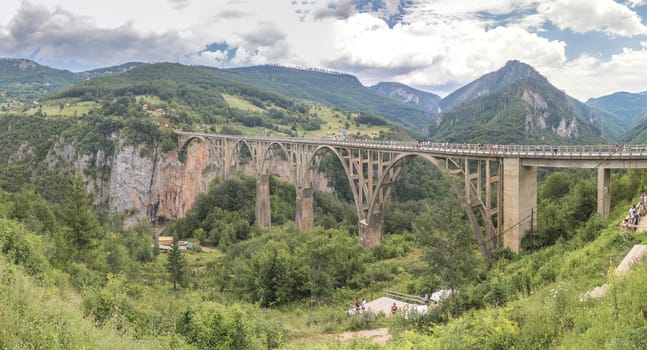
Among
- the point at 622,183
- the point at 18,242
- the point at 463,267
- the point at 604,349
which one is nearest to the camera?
the point at 604,349

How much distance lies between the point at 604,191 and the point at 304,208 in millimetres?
37271

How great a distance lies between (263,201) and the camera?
66438 mm

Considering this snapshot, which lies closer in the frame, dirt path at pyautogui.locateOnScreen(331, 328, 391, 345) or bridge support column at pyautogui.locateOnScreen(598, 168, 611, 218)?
dirt path at pyautogui.locateOnScreen(331, 328, 391, 345)

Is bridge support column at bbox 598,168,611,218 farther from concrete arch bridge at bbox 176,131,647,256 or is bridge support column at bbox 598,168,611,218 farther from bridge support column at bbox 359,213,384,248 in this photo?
bridge support column at bbox 359,213,384,248

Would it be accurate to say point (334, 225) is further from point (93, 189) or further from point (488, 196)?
point (93, 189)

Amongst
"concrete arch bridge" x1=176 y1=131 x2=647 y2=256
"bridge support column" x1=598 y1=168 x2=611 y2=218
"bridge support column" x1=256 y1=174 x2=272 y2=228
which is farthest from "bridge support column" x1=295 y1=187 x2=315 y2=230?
"bridge support column" x1=598 y1=168 x2=611 y2=218

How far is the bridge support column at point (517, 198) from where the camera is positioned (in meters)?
27.3

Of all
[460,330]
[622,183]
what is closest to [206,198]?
[622,183]

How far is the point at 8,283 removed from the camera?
13891 mm

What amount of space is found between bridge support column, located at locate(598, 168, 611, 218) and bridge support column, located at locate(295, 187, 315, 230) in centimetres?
3563

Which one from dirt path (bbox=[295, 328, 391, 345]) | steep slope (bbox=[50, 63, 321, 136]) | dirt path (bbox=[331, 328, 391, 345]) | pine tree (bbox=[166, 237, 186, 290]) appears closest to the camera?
dirt path (bbox=[295, 328, 391, 345])

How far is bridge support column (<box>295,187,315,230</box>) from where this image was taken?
56.2 meters

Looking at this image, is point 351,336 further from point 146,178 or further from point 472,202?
point 146,178

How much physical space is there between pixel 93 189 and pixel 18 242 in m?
78.6
